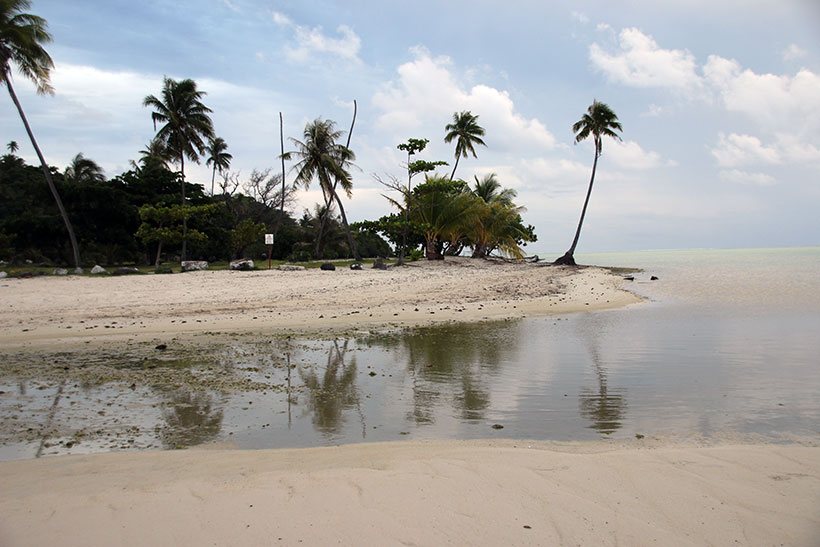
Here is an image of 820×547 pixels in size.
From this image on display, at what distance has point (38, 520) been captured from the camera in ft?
11.4

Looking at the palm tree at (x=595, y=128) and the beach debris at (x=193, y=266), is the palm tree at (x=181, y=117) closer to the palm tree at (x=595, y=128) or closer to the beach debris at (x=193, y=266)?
the beach debris at (x=193, y=266)

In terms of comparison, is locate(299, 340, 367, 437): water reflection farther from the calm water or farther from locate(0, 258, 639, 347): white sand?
locate(0, 258, 639, 347): white sand

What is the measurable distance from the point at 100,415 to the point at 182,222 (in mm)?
29881

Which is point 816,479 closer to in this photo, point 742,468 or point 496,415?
point 742,468

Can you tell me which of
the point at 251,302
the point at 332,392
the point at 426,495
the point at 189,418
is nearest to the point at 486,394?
the point at 332,392

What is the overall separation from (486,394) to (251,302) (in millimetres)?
11264

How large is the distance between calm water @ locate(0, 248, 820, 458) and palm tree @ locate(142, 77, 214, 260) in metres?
30.6

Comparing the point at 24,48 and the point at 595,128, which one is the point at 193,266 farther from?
the point at 595,128

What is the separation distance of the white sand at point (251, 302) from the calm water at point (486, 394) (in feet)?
8.83

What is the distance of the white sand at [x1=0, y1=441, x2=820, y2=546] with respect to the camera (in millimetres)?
3227

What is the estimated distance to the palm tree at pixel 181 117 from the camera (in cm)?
3622

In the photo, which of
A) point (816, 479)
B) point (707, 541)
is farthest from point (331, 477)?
point (816, 479)

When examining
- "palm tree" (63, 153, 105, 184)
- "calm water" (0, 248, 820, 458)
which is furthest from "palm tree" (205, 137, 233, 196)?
"calm water" (0, 248, 820, 458)

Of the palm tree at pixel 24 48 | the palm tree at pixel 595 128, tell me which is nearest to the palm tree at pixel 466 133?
the palm tree at pixel 595 128
